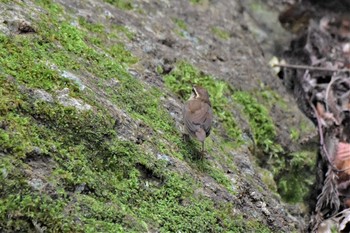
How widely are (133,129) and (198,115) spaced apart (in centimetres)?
54

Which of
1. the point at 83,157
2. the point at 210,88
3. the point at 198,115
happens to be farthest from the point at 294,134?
the point at 83,157

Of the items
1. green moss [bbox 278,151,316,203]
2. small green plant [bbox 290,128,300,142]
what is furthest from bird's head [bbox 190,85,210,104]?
small green plant [bbox 290,128,300,142]

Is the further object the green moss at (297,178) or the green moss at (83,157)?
the green moss at (297,178)

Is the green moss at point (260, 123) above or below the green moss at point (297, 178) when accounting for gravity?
above

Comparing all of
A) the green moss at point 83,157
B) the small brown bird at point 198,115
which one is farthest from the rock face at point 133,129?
the small brown bird at point 198,115

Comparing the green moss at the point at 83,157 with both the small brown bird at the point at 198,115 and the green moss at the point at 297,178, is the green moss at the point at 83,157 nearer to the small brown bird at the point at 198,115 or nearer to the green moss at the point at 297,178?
the small brown bird at the point at 198,115

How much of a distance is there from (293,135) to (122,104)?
2070mm

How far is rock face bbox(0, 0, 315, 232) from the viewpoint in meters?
2.72

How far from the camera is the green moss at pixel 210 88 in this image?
4.35 meters

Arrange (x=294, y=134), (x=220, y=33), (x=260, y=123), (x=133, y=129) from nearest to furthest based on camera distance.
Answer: (x=133, y=129) → (x=260, y=123) → (x=294, y=134) → (x=220, y=33)

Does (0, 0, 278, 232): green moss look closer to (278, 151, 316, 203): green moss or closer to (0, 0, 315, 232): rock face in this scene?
(0, 0, 315, 232): rock face

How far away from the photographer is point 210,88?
15.3ft

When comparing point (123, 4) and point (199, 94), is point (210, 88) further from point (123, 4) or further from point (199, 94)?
point (123, 4)

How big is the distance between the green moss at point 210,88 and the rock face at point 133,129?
0.05 feet
